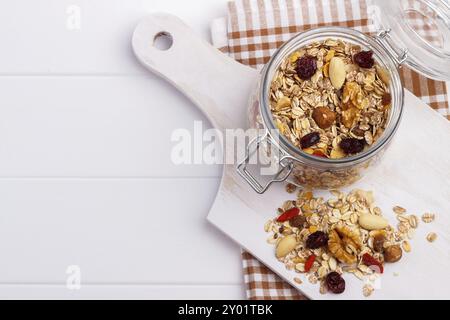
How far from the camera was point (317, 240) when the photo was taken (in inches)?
37.8

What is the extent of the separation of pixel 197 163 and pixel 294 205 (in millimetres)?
172

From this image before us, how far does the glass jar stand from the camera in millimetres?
878

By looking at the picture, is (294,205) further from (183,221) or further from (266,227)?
(183,221)

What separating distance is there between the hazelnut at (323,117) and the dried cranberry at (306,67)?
5 cm

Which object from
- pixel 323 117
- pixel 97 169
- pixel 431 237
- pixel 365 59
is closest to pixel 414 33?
pixel 365 59

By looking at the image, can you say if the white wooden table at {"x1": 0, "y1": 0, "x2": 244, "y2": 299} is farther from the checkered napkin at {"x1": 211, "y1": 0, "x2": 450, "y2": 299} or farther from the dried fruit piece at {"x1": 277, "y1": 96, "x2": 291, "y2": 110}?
the dried fruit piece at {"x1": 277, "y1": 96, "x2": 291, "y2": 110}

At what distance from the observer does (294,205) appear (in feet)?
3.27

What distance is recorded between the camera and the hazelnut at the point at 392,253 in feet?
3.17

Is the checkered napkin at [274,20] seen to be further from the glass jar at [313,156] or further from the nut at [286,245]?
the nut at [286,245]

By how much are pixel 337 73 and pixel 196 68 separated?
23 centimetres

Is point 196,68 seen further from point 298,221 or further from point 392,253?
point 392,253

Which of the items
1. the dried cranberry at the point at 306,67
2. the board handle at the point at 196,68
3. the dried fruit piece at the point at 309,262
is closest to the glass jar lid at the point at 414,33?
the dried cranberry at the point at 306,67

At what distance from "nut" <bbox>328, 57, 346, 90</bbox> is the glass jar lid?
0.08 metres

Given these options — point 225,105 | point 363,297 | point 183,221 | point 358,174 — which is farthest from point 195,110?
point 363,297
